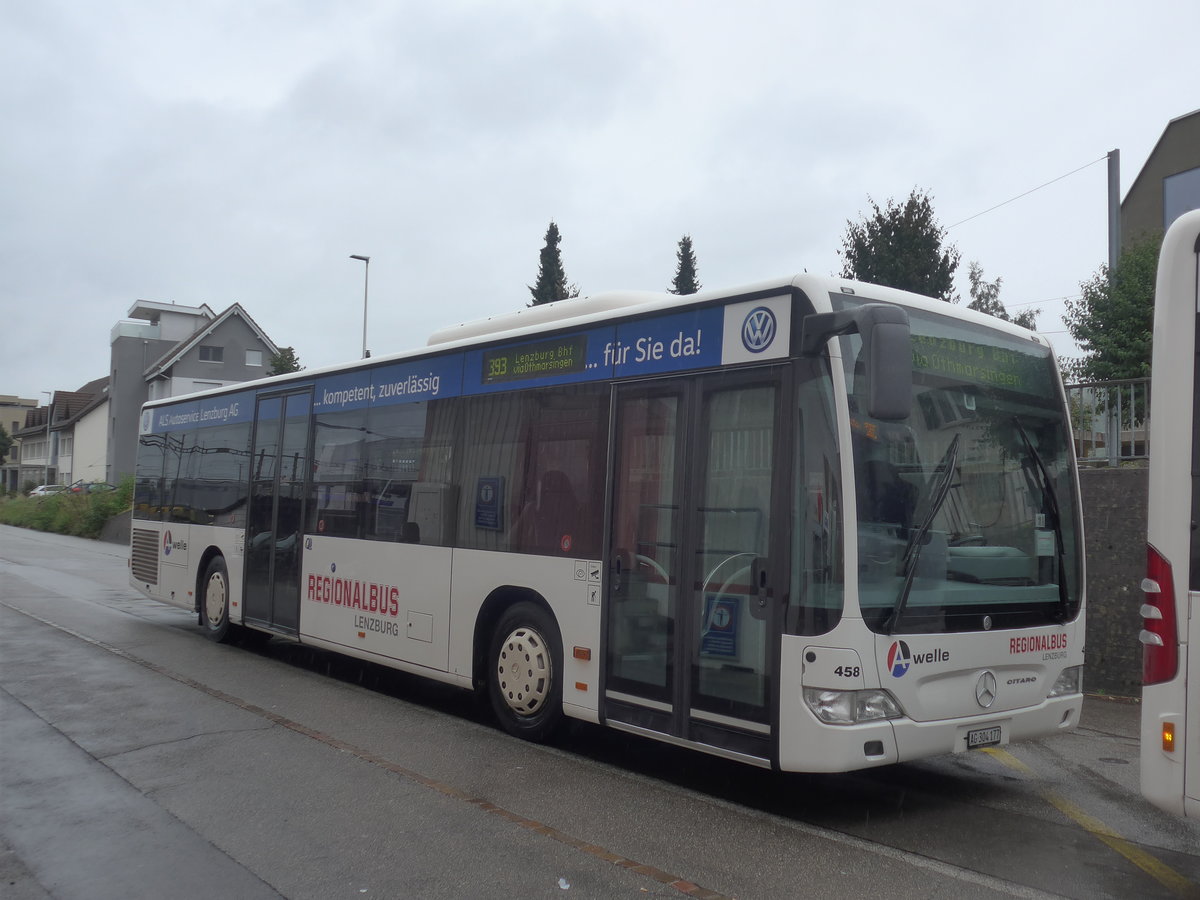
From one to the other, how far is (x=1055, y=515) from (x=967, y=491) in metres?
0.87

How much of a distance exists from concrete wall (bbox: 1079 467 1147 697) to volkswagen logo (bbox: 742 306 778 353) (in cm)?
544

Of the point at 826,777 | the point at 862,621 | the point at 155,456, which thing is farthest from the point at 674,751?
the point at 155,456

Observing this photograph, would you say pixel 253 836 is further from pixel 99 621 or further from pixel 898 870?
pixel 99 621

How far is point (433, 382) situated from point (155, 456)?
288 inches

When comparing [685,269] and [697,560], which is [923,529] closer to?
[697,560]

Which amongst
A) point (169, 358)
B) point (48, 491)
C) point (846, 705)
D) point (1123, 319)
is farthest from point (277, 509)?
point (48, 491)

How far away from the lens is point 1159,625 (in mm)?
4484

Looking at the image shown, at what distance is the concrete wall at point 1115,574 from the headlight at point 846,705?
18.3ft

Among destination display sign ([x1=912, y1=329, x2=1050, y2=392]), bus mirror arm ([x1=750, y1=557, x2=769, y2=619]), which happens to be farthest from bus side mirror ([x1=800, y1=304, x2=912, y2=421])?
bus mirror arm ([x1=750, y1=557, x2=769, y2=619])

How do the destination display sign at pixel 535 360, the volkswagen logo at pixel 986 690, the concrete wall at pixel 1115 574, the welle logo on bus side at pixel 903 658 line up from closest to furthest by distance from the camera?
the welle logo on bus side at pixel 903 658 < the volkswagen logo at pixel 986 690 < the destination display sign at pixel 535 360 < the concrete wall at pixel 1115 574

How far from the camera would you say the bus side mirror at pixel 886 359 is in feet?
16.9

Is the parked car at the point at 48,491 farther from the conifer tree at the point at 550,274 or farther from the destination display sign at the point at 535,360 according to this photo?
the destination display sign at the point at 535,360

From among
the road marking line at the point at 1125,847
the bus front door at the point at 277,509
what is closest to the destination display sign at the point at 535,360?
the bus front door at the point at 277,509

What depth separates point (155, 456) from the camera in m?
14.5
